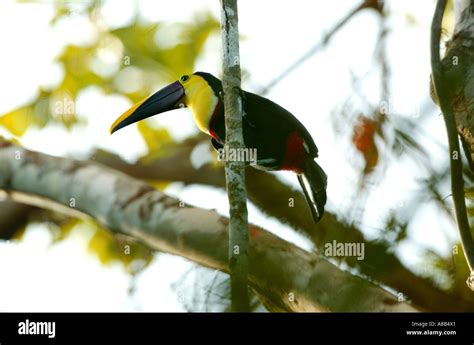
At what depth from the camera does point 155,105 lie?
3.27m

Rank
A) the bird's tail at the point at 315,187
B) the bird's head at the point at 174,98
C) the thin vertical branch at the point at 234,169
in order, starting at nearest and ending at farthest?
the thin vertical branch at the point at 234,169
the bird's tail at the point at 315,187
the bird's head at the point at 174,98

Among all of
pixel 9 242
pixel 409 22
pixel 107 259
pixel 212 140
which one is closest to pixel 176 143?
pixel 212 140

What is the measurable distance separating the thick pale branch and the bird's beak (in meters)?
0.32

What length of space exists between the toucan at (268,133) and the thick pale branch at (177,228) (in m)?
0.41

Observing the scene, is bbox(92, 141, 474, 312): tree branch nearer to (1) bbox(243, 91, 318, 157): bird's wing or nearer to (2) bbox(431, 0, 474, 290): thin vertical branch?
(2) bbox(431, 0, 474, 290): thin vertical branch

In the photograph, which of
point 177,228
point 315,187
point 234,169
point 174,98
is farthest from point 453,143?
point 174,98

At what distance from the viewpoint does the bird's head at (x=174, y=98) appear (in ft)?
10.6

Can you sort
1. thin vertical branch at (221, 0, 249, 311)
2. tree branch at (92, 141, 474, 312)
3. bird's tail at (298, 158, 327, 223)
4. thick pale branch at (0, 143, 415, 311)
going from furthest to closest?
bird's tail at (298, 158, 327, 223) < thick pale branch at (0, 143, 415, 311) < thin vertical branch at (221, 0, 249, 311) < tree branch at (92, 141, 474, 312)

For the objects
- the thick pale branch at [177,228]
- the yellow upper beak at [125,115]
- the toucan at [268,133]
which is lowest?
the thick pale branch at [177,228]

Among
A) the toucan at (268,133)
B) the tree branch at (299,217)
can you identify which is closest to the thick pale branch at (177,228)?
the tree branch at (299,217)

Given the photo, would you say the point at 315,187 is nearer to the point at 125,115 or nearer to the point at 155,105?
the point at 155,105

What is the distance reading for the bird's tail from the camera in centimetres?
304

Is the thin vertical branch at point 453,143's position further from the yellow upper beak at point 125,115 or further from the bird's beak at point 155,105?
the yellow upper beak at point 125,115

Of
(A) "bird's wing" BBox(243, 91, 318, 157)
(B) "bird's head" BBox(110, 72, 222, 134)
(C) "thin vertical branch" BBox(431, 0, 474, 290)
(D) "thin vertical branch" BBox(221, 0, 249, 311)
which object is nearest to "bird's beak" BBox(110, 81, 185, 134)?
(B) "bird's head" BBox(110, 72, 222, 134)
